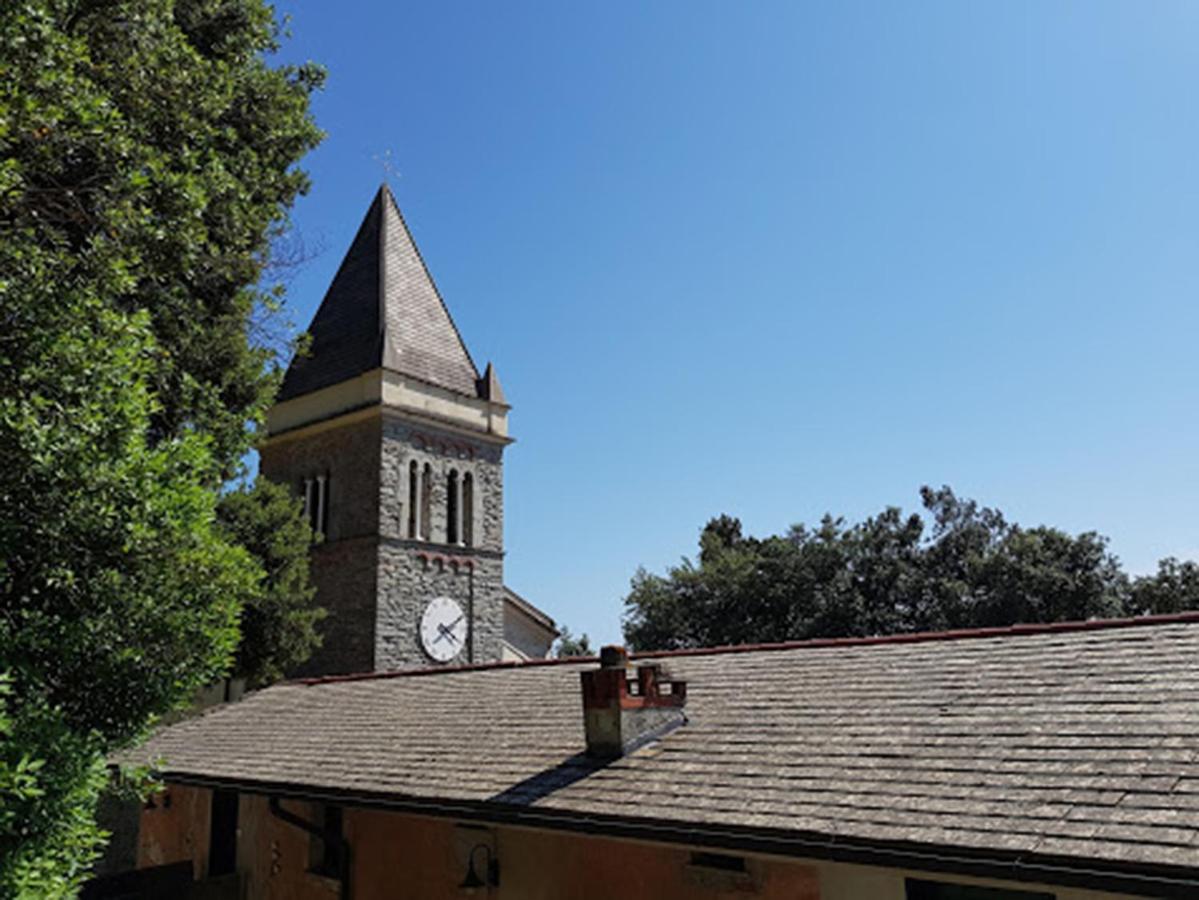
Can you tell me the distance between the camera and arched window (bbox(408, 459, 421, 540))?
26250 mm

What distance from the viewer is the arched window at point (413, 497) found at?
26.2 metres

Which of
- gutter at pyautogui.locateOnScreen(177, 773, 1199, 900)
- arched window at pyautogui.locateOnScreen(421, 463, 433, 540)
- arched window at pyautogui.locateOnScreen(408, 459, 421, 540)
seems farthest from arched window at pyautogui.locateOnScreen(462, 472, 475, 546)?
gutter at pyautogui.locateOnScreen(177, 773, 1199, 900)

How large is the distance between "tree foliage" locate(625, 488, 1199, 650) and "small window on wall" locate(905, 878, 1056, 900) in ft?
107

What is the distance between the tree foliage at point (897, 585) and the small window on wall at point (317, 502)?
64.1 ft

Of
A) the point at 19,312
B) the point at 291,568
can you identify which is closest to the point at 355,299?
the point at 291,568

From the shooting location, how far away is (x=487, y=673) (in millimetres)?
13289

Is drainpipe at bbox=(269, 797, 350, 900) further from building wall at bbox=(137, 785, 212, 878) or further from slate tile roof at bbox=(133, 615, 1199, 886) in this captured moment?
building wall at bbox=(137, 785, 212, 878)

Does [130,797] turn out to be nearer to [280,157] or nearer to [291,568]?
[280,157]

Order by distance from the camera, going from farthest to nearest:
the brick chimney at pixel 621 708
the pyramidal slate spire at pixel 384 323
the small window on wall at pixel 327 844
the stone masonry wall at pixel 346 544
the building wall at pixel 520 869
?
the pyramidal slate spire at pixel 384 323
the stone masonry wall at pixel 346 544
the small window on wall at pixel 327 844
the brick chimney at pixel 621 708
the building wall at pixel 520 869

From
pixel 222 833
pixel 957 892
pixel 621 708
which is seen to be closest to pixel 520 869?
pixel 621 708

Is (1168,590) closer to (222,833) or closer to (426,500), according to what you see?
(426,500)

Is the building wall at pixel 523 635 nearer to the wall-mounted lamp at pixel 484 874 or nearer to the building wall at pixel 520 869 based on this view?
the building wall at pixel 520 869

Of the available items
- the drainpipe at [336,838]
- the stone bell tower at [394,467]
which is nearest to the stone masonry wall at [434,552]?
the stone bell tower at [394,467]

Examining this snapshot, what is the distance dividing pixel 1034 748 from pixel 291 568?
18187mm
